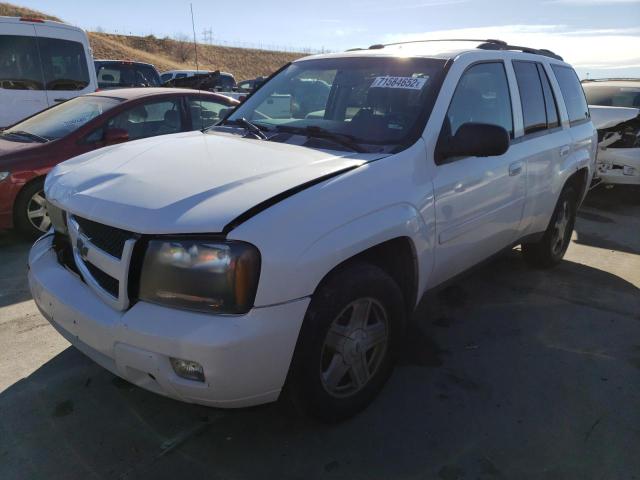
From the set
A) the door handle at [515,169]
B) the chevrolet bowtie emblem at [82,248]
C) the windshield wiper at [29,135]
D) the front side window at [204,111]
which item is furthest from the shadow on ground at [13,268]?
the door handle at [515,169]

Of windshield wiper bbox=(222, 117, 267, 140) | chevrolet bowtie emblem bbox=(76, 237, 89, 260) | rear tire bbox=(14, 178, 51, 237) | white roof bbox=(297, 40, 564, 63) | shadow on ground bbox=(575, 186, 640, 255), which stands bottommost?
shadow on ground bbox=(575, 186, 640, 255)

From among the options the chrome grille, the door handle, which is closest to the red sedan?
the chrome grille

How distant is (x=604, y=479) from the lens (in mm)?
2303

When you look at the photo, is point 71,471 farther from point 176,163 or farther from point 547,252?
point 547,252

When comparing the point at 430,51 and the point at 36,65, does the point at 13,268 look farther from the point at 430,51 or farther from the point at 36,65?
the point at 36,65

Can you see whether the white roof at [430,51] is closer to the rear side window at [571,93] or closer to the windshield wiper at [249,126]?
the rear side window at [571,93]

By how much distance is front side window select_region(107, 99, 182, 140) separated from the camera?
→ 18.5ft

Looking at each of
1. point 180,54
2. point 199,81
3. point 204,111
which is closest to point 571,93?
point 204,111

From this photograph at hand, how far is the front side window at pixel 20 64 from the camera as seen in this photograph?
288 inches

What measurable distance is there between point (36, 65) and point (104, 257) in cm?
673

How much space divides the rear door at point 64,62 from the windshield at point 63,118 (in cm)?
205

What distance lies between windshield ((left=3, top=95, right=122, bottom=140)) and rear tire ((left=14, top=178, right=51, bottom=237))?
0.62 meters

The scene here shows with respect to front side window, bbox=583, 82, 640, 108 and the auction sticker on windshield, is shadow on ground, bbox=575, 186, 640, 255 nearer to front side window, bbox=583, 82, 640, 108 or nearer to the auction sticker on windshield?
front side window, bbox=583, 82, 640, 108

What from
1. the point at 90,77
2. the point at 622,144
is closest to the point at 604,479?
the point at 622,144
